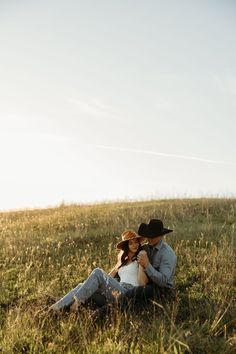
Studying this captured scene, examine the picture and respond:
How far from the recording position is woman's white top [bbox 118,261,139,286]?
346 inches

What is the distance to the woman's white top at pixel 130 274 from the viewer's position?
28.8 ft

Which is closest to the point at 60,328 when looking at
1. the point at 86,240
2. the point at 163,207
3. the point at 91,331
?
the point at 91,331

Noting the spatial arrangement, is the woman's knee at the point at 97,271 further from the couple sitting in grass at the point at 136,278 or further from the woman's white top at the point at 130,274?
the woman's white top at the point at 130,274

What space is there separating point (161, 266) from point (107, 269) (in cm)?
262

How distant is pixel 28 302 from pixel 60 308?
145 cm

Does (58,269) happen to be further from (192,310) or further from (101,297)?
(192,310)

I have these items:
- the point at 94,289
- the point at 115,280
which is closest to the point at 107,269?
the point at 115,280

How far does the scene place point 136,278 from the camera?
879cm

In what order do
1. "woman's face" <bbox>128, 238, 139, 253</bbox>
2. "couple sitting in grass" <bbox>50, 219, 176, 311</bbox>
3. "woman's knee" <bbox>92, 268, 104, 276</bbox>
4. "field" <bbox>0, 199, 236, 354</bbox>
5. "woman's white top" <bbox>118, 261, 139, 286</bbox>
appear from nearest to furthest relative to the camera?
"field" <bbox>0, 199, 236, 354</bbox>
"couple sitting in grass" <bbox>50, 219, 176, 311</bbox>
"woman's knee" <bbox>92, 268, 104, 276</bbox>
"woman's white top" <bbox>118, 261, 139, 286</bbox>
"woman's face" <bbox>128, 238, 139, 253</bbox>

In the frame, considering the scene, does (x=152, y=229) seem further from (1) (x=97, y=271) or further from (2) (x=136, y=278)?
(1) (x=97, y=271)

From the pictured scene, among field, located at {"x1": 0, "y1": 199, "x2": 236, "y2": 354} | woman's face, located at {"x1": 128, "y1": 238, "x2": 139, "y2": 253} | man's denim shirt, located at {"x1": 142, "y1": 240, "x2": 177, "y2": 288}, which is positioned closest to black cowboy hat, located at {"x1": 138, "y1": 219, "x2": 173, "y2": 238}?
man's denim shirt, located at {"x1": 142, "y1": 240, "x2": 177, "y2": 288}

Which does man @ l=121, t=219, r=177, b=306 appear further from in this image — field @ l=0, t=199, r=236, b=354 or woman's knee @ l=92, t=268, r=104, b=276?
woman's knee @ l=92, t=268, r=104, b=276

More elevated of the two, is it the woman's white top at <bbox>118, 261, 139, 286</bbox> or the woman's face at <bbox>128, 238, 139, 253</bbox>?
the woman's face at <bbox>128, 238, 139, 253</bbox>

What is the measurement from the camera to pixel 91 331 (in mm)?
7230
